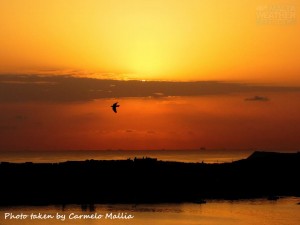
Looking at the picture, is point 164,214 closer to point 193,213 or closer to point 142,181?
point 193,213

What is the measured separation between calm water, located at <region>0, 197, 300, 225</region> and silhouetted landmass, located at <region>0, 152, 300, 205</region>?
4260mm

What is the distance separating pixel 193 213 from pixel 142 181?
16.6 m

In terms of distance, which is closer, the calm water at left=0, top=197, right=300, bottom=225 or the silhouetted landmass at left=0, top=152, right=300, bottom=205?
the calm water at left=0, top=197, right=300, bottom=225

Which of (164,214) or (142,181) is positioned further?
(142,181)

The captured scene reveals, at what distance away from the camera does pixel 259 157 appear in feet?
276

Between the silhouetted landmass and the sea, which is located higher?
the silhouetted landmass

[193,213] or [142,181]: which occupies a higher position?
[142,181]

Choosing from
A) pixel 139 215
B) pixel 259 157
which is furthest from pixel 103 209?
pixel 259 157

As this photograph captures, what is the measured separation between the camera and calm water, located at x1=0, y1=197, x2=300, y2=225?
51.2 meters

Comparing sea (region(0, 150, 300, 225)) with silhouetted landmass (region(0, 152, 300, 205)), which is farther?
silhouetted landmass (region(0, 152, 300, 205))

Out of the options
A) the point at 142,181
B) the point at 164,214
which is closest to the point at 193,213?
the point at 164,214

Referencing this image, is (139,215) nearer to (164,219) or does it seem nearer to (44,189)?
(164,219)

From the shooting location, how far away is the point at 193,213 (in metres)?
56.6

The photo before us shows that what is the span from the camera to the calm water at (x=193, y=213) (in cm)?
5119
